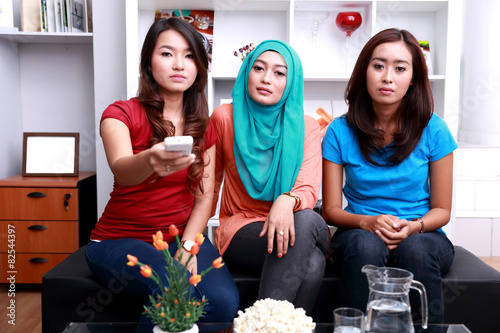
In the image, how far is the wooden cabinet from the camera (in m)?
2.40

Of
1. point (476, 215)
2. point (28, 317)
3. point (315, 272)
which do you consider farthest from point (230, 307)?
point (476, 215)

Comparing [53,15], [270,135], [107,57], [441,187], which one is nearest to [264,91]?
[270,135]

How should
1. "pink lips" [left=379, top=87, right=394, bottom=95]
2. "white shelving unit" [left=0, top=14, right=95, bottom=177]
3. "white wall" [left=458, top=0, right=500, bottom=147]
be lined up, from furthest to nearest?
"white wall" [left=458, top=0, right=500, bottom=147] → "white shelving unit" [left=0, top=14, right=95, bottom=177] → "pink lips" [left=379, top=87, right=394, bottom=95]

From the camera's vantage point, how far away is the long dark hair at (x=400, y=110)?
5.35 feet

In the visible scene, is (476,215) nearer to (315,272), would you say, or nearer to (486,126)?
(486,126)

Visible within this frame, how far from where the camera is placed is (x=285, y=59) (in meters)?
1.66

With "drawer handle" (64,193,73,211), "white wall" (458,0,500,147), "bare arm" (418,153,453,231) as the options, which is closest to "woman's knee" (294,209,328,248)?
"bare arm" (418,153,453,231)

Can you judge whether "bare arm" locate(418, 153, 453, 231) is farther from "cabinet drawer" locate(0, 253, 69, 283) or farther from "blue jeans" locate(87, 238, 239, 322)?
"cabinet drawer" locate(0, 253, 69, 283)

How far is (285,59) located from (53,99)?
1782 millimetres

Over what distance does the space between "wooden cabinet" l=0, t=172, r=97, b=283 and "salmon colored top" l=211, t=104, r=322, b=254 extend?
105 centimetres

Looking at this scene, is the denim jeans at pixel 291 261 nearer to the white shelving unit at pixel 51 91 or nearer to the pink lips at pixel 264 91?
the pink lips at pixel 264 91

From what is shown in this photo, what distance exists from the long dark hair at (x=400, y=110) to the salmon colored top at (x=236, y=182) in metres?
0.16

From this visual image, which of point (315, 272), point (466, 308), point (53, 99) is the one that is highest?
point (53, 99)

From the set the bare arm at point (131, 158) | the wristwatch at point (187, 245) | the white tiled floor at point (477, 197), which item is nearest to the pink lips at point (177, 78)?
the bare arm at point (131, 158)
